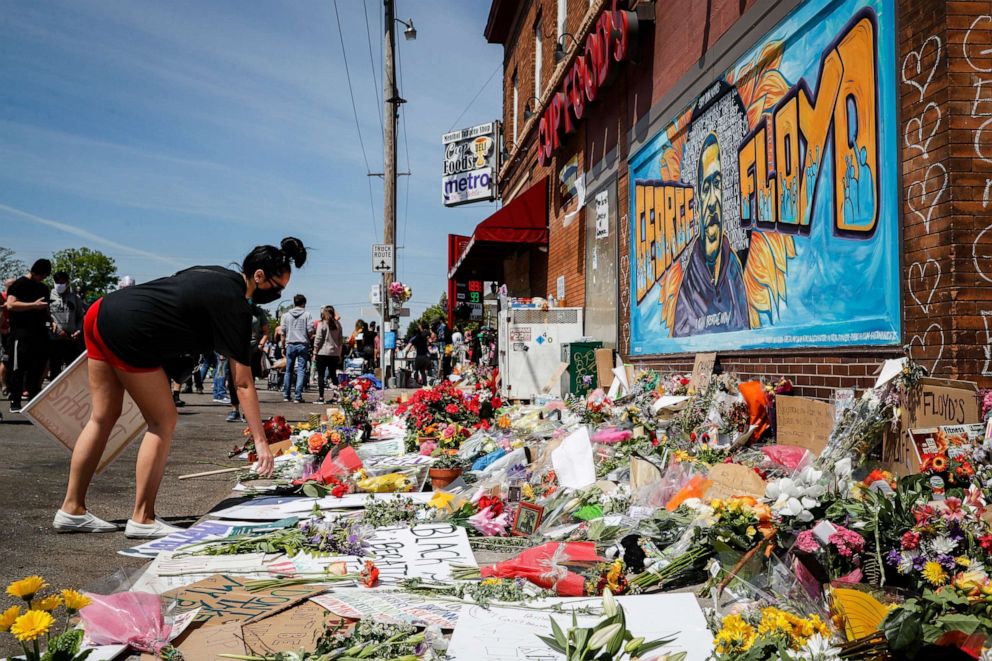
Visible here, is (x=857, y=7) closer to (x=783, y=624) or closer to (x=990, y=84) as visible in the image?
(x=990, y=84)

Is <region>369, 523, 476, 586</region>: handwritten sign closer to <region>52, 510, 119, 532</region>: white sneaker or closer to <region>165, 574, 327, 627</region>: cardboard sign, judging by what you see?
<region>165, 574, 327, 627</region>: cardboard sign

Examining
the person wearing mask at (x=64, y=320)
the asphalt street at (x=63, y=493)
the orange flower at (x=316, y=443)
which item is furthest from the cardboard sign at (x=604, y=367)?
the person wearing mask at (x=64, y=320)

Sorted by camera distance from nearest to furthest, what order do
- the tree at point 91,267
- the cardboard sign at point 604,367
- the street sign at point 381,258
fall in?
the cardboard sign at point 604,367, the street sign at point 381,258, the tree at point 91,267

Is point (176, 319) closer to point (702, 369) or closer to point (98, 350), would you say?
point (98, 350)

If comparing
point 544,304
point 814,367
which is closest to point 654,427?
point 814,367

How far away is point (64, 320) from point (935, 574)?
10.8 meters

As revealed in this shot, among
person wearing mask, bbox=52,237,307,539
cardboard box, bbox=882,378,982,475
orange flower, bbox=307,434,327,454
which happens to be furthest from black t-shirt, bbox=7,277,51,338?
cardboard box, bbox=882,378,982,475

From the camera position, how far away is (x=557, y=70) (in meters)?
12.6

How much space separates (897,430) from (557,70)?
10.0 meters

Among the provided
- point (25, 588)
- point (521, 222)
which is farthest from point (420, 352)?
point (25, 588)

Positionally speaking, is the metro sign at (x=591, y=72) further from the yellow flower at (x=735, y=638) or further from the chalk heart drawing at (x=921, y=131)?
the yellow flower at (x=735, y=638)

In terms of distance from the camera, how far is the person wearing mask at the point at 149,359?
164 inches

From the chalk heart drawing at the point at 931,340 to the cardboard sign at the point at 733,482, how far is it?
1.07 meters

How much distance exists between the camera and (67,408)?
15.9ft
